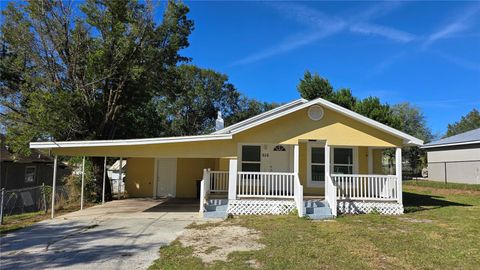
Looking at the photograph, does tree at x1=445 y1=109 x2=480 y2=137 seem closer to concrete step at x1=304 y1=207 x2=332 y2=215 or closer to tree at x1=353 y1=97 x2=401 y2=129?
tree at x1=353 y1=97 x2=401 y2=129

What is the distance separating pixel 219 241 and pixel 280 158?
7296 millimetres

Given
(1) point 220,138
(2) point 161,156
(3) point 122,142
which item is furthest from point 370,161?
(3) point 122,142

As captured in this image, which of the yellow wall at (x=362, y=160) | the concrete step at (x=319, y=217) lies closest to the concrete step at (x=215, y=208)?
the concrete step at (x=319, y=217)

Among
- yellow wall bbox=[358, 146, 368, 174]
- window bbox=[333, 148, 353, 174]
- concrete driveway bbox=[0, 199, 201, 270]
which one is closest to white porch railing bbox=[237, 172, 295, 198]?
concrete driveway bbox=[0, 199, 201, 270]

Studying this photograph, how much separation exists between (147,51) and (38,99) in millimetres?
4971

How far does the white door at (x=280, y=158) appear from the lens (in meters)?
15.4

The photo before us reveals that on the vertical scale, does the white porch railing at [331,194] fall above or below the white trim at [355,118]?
below

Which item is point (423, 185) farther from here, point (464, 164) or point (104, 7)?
point (104, 7)

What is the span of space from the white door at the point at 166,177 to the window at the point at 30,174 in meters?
10.6

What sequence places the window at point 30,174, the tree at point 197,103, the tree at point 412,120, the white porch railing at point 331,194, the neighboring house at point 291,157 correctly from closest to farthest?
the white porch railing at point 331,194
the neighboring house at point 291,157
the window at point 30,174
the tree at point 197,103
the tree at point 412,120

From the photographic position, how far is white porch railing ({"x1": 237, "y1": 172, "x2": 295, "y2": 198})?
13078 millimetres

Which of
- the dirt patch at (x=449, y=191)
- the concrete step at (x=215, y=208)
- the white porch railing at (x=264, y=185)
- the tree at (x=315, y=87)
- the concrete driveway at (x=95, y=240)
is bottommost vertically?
the concrete driveway at (x=95, y=240)

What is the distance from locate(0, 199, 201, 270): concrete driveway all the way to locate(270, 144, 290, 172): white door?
3.95 meters

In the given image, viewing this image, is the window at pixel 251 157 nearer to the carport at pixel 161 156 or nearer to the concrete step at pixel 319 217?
the carport at pixel 161 156
